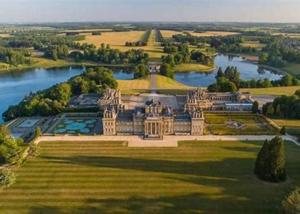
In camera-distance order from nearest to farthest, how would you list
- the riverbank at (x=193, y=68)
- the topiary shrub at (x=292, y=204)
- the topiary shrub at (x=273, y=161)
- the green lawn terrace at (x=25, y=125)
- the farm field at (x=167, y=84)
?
the topiary shrub at (x=292, y=204) < the topiary shrub at (x=273, y=161) < the green lawn terrace at (x=25, y=125) < the farm field at (x=167, y=84) < the riverbank at (x=193, y=68)

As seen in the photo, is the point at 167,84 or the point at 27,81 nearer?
the point at 167,84

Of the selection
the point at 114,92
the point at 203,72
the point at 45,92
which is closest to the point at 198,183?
the point at 114,92

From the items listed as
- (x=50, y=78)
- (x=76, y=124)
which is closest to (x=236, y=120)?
(x=76, y=124)

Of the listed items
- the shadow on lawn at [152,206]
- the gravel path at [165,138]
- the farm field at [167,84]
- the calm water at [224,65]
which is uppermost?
the shadow on lawn at [152,206]

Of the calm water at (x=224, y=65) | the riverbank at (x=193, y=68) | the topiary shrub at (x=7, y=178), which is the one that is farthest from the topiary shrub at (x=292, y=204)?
the riverbank at (x=193, y=68)

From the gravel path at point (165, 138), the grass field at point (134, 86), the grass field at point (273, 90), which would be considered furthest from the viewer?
the grass field at point (134, 86)

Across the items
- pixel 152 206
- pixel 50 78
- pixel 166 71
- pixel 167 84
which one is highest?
pixel 152 206

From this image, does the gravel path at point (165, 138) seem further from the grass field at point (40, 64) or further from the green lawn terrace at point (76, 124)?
the grass field at point (40, 64)

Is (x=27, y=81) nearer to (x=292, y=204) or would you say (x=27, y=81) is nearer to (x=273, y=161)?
(x=273, y=161)
